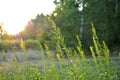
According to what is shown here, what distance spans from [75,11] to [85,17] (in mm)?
800

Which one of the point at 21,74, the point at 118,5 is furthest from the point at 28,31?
the point at 21,74

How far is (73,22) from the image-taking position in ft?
78.2

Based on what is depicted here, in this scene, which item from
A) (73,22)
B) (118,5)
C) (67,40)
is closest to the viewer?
(67,40)

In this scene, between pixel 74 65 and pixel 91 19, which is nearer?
pixel 74 65

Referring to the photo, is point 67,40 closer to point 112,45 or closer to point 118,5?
point 112,45

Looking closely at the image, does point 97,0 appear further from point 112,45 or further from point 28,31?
point 28,31

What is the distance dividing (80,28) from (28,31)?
45895 millimetres

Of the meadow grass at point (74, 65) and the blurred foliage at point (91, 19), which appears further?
the blurred foliage at point (91, 19)

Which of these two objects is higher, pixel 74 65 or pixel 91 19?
pixel 91 19

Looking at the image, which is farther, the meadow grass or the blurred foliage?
the blurred foliage

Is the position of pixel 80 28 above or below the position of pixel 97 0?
below

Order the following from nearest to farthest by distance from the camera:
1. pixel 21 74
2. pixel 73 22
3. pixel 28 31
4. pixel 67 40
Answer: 1. pixel 21 74
2. pixel 67 40
3. pixel 73 22
4. pixel 28 31

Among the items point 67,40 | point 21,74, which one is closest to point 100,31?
point 67,40

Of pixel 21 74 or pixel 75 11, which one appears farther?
pixel 75 11
